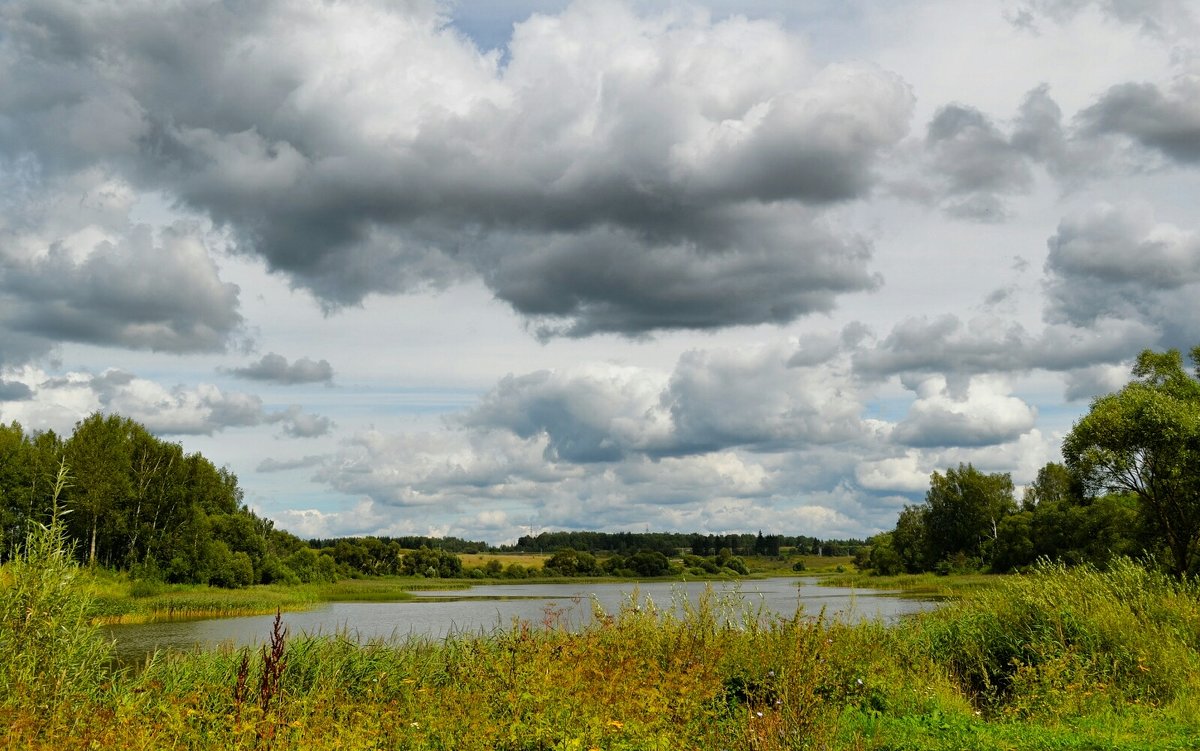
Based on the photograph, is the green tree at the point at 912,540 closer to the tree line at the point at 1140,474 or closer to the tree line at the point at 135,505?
the tree line at the point at 1140,474

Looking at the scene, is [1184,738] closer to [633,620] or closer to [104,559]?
[633,620]

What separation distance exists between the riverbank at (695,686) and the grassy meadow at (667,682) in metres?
0.04

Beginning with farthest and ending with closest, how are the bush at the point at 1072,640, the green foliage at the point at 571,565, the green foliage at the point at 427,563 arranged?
the green foliage at the point at 571,565, the green foliage at the point at 427,563, the bush at the point at 1072,640

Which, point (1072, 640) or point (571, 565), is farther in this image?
point (571, 565)

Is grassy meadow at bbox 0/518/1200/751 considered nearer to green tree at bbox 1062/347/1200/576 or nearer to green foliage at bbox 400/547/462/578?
green tree at bbox 1062/347/1200/576

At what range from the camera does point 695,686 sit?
28.5ft

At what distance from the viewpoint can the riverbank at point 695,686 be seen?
6.98 meters

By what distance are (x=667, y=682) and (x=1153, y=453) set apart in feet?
112

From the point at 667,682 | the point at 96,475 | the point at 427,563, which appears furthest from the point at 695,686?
the point at 427,563

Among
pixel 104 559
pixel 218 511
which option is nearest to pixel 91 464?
pixel 104 559

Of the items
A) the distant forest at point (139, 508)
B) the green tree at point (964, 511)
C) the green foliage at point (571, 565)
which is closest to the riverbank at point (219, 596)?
the distant forest at point (139, 508)

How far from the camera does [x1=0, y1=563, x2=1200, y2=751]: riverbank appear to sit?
6980 mm

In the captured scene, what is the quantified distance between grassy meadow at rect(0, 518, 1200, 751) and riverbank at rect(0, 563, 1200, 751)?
38mm

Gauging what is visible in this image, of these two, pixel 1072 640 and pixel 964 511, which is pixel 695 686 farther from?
pixel 964 511
